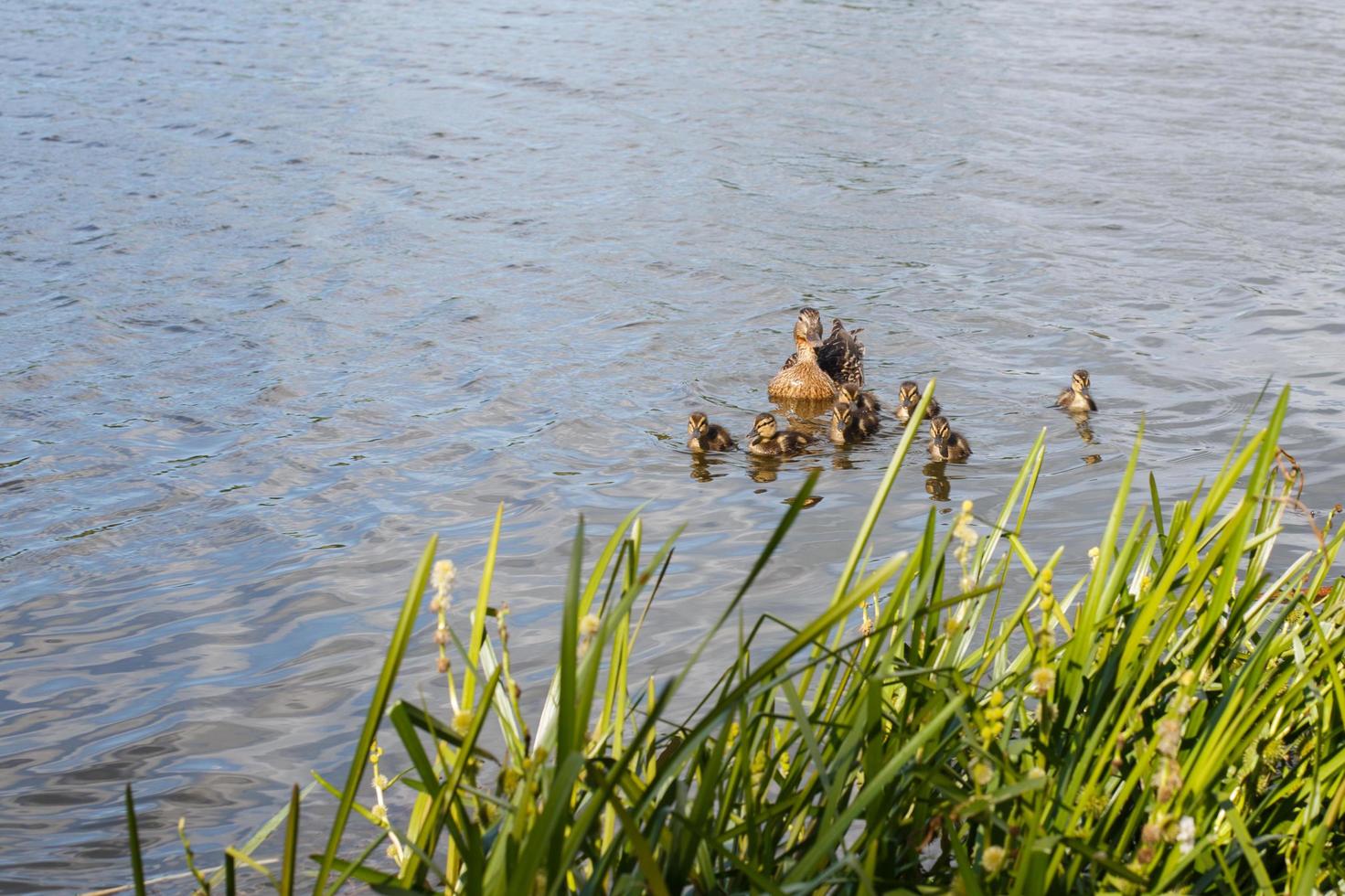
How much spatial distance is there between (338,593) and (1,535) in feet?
5.93

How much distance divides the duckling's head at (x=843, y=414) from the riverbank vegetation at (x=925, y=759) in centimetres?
464

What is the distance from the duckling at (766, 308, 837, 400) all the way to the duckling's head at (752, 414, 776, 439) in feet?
2.93

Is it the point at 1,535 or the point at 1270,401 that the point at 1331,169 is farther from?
the point at 1,535

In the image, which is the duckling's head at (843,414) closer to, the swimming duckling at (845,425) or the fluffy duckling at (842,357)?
the swimming duckling at (845,425)

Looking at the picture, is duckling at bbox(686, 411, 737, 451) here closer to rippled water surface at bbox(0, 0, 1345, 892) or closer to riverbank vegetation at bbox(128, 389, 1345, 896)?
rippled water surface at bbox(0, 0, 1345, 892)

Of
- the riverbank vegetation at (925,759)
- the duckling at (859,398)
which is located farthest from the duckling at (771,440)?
the riverbank vegetation at (925,759)

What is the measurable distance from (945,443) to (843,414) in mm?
751

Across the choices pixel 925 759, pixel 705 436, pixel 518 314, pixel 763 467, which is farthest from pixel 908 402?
pixel 925 759

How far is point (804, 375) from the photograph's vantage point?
8.60 meters

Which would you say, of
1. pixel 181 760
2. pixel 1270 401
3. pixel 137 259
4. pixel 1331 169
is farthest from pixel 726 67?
pixel 181 760

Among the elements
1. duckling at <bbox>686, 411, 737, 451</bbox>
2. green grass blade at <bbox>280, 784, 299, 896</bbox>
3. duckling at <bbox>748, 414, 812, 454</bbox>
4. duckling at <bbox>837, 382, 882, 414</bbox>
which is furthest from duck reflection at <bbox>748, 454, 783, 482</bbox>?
green grass blade at <bbox>280, 784, 299, 896</bbox>

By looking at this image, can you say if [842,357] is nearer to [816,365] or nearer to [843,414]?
[816,365]

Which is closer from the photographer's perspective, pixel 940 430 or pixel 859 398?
pixel 940 430

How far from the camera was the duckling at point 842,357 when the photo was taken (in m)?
8.80
